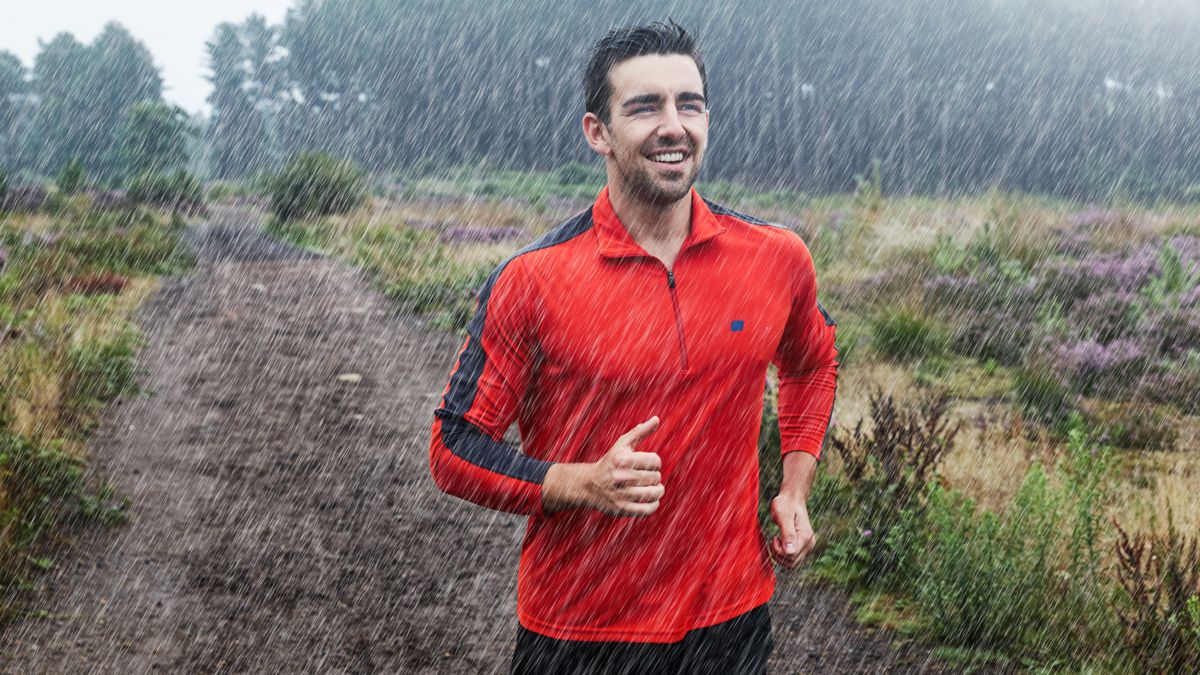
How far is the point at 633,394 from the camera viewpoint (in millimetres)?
2285

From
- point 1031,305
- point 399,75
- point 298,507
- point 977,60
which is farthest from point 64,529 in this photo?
point 399,75

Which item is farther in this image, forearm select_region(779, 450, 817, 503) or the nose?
forearm select_region(779, 450, 817, 503)

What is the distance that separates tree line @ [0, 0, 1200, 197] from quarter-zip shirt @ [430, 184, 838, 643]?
132 feet

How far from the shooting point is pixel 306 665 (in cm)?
495

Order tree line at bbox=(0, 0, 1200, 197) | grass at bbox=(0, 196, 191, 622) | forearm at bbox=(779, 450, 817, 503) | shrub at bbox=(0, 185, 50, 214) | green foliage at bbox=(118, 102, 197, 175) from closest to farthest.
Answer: forearm at bbox=(779, 450, 817, 503), grass at bbox=(0, 196, 191, 622), shrub at bbox=(0, 185, 50, 214), green foliage at bbox=(118, 102, 197, 175), tree line at bbox=(0, 0, 1200, 197)

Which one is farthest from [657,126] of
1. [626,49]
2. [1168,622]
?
[1168,622]

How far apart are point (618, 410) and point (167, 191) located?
3461 centimetres

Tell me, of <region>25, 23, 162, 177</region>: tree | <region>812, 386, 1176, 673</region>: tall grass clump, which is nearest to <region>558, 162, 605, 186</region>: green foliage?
<region>25, 23, 162, 177</region>: tree

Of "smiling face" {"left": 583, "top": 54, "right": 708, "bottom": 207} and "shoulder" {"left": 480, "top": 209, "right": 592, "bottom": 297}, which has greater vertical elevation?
"smiling face" {"left": 583, "top": 54, "right": 708, "bottom": 207}

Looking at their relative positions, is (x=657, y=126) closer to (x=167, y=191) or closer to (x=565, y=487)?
(x=565, y=487)

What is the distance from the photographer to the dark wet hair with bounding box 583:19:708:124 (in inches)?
93.7

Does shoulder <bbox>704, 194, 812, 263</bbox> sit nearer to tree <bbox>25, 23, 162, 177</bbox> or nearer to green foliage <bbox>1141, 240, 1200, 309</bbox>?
green foliage <bbox>1141, 240, 1200, 309</bbox>

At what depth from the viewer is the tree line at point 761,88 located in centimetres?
4675

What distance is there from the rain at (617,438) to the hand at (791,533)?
0.5 inches
